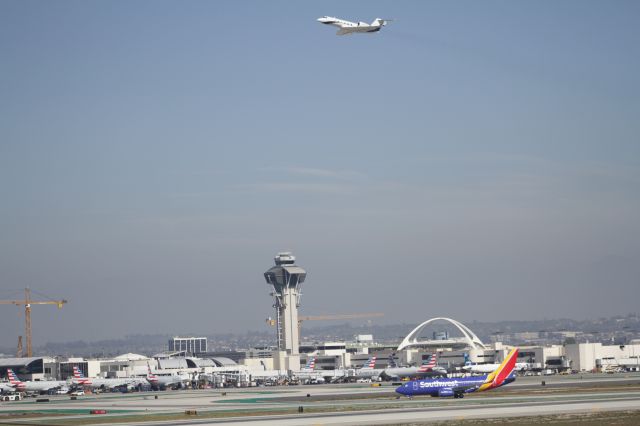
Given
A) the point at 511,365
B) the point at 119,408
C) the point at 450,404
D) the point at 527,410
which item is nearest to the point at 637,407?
the point at 527,410

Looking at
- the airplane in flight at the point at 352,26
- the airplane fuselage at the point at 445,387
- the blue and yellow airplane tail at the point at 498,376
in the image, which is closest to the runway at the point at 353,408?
the airplane fuselage at the point at 445,387

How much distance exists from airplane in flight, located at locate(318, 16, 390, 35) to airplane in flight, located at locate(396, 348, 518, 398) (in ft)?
136

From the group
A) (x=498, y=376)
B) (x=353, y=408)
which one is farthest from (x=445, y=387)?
(x=353, y=408)

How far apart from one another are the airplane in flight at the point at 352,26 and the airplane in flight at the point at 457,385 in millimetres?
41577

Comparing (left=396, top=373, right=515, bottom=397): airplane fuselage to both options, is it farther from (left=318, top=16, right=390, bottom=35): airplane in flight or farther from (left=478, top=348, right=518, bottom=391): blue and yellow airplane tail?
(left=318, top=16, right=390, bottom=35): airplane in flight

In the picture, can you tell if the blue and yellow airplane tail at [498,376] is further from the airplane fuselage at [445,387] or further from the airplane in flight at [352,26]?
the airplane in flight at [352,26]

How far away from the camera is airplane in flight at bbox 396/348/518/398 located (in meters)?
121

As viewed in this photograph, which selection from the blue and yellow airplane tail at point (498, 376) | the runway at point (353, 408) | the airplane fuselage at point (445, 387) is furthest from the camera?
the blue and yellow airplane tail at point (498, 376)

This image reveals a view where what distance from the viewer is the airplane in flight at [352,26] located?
117375 millimetres

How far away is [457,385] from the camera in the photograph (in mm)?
120562

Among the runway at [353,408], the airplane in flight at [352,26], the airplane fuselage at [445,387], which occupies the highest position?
the airplane in flight at [352,26]

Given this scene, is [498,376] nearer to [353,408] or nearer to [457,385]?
[457,385]

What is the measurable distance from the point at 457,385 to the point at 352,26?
141 ft

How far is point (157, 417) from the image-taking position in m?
106
